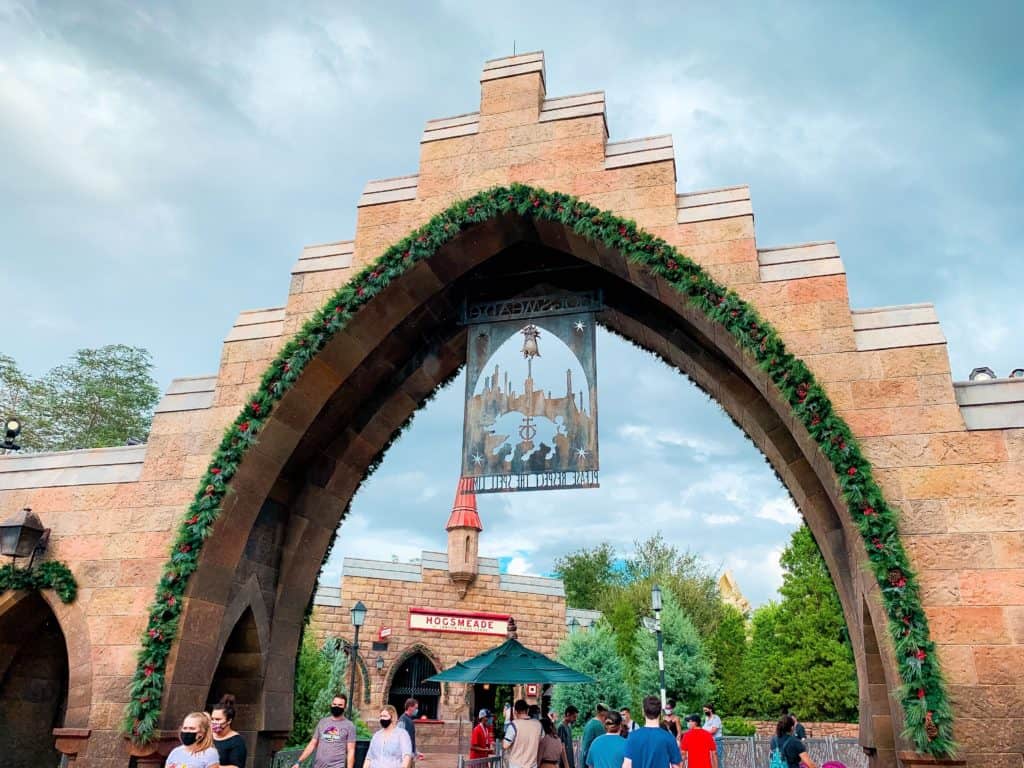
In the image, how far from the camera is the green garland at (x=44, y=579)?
26.1 feet

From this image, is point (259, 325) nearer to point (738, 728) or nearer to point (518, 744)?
point (518, 744)

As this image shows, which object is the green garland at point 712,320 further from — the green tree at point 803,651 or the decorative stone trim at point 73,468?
the green tree at point 803,651

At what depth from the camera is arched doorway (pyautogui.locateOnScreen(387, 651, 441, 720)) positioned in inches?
953

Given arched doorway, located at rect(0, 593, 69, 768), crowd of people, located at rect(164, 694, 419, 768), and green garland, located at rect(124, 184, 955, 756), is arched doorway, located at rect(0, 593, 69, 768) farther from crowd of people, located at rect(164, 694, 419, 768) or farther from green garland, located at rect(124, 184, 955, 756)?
crowd of people, located at rect(164, 694, 419, 768)

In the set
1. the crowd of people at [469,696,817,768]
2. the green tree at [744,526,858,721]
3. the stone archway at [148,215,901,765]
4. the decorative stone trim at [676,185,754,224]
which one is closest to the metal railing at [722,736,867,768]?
the crowd of people at [469,696,817,768]

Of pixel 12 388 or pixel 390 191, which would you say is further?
pixel 12 388

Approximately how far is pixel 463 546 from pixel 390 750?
19.1 metres

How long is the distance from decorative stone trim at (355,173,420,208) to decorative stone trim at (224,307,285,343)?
1.63 meters

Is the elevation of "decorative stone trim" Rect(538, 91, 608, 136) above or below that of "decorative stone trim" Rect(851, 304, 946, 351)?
above

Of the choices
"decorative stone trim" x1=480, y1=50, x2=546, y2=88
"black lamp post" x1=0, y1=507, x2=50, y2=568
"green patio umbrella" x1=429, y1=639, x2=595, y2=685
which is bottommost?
"green patio umbrella" x1=429, y1=639, x2=595, y2=685

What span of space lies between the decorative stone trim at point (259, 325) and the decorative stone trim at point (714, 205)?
4525 millimetres

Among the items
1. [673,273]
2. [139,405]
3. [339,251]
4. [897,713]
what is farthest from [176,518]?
[139,405]

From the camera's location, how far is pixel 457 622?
80.3 ft

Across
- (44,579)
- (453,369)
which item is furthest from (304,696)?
(453,369)
